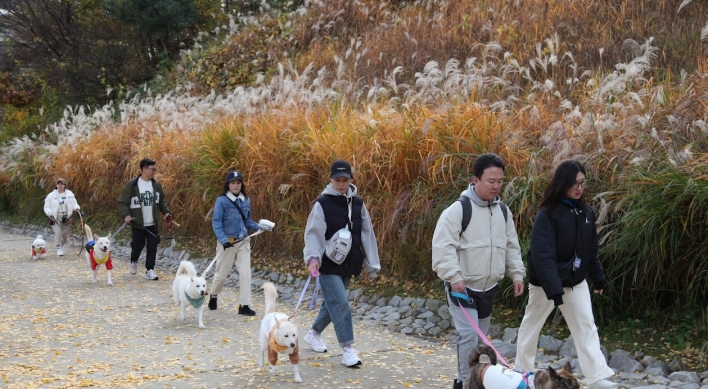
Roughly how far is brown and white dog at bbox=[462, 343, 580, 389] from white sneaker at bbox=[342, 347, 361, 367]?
176cm

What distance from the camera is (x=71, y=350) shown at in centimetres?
715

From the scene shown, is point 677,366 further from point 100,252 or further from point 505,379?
point 100,252

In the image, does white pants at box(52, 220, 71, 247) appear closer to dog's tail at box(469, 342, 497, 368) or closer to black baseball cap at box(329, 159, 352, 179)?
black baseball cap at box(329, 159, 352, 179)

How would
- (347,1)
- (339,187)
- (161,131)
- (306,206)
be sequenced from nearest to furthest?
(339,187)
(306,206)
(161,131)
(347,1)

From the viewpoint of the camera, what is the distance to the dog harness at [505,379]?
4.20 meters

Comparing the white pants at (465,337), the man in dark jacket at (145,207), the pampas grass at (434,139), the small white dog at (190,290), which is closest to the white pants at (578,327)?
the white pants at (465,337)

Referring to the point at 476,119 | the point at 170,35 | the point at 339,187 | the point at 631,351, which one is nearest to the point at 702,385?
the point at 631,351

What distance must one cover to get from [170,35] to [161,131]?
446 inches

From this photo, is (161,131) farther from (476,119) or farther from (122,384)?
(122,384)

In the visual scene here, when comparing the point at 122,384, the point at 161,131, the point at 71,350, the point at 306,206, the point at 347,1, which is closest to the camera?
the point at 122,384

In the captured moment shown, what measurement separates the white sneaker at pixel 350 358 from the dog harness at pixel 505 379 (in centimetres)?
199

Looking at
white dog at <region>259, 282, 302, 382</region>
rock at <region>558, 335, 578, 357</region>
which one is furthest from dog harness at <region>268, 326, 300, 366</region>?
rock at <region>558, 335, 578, 357</region>

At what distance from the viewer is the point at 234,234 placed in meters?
9.00

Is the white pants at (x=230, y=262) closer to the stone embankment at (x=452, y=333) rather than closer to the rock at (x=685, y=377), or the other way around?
the stone embankment at (x=452, y=333)
